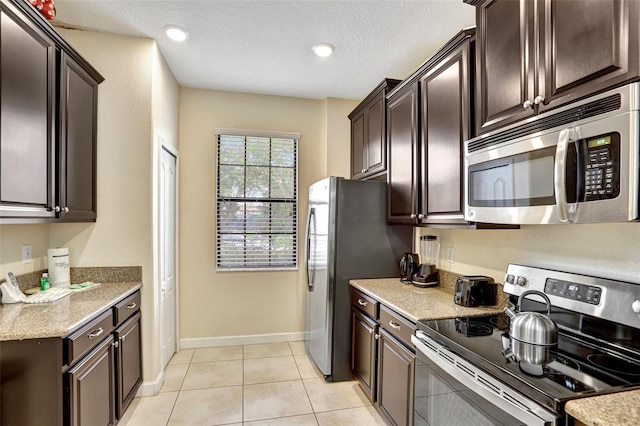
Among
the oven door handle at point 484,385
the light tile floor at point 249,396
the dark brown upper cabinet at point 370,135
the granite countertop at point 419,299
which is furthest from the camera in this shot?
the dark brown upper cabinet at point 370,135

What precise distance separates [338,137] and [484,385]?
310 centimetres

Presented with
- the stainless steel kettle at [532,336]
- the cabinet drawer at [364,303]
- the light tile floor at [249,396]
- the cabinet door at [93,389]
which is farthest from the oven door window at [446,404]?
the cabinet door at [93,389]

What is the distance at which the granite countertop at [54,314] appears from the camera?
1531 mm

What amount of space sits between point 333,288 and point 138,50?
2.48 meters

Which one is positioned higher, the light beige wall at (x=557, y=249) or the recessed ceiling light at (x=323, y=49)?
the recessed ceiling light at (x=323, y=49)

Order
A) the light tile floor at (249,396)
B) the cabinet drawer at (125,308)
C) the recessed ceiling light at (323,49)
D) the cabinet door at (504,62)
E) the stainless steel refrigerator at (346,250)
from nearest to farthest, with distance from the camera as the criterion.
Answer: the cabinet door at (504,62), the cabinet drawer at (125,308), the light tile floor at (249,396), the recessed ceiling light at (323,49), the stainless steel refrigerator at (346,250)

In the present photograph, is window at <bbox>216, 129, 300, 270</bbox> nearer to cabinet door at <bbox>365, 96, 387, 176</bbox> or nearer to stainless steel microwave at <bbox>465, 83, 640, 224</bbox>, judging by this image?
cabinet door at <bbox>365, 96, 387, 176</bbox>

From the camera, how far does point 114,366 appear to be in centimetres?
212

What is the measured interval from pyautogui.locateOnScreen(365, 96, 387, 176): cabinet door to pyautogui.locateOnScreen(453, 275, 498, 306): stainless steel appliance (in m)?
1.26

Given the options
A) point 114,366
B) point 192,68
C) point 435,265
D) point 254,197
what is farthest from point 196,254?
point 435,265

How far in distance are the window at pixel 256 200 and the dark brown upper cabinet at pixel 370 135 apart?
2.31ft

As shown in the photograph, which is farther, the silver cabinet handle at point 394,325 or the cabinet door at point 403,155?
the cabinet door at point 403,155

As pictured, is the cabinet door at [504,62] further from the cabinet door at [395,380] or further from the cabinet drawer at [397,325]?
the cabinet door at [395,380]

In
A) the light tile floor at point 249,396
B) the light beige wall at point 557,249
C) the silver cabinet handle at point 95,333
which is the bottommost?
the light tile floor at point 249,396
